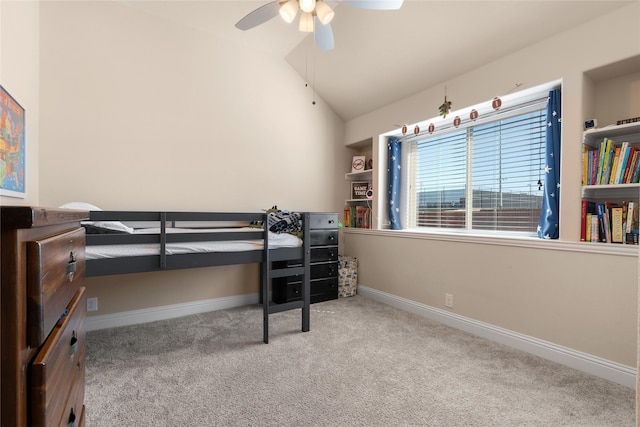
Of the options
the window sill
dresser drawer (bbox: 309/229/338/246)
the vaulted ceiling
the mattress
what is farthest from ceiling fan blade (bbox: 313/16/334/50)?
the window sill

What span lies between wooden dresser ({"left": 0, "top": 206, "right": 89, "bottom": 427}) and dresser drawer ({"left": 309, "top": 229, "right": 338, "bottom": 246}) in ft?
9.19

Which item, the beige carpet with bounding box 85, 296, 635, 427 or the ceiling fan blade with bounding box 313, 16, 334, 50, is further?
the ceiling fan blade with bounding box 313, 16, 334, 50

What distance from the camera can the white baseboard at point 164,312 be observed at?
2600mm

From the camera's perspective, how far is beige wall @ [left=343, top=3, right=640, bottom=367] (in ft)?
6.14

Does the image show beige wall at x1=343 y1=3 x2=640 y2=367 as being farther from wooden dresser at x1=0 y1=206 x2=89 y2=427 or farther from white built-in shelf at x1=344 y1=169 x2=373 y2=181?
wooden dresser at x1=0 y1=206 x2=89 y2=427

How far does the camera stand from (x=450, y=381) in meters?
1.84

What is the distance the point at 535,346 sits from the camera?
221cm

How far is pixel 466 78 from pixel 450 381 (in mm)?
2439

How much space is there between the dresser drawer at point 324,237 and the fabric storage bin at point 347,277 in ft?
1.02

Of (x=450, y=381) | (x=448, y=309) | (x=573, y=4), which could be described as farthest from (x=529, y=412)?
(x=573, y=4)

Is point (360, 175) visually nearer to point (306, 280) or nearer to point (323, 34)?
point (306, 280)

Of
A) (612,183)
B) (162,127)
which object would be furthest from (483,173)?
(162,127)

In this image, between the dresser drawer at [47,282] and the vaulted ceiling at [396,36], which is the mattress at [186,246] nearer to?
the dresser drawer at [47,282]

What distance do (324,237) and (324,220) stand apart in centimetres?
20
